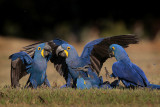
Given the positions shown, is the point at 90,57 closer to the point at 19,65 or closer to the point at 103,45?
the point at 103,45

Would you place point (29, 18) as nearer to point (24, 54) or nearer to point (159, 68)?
point (159, 68)

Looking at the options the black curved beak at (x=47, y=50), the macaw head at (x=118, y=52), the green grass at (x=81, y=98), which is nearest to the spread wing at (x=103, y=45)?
the macaw head at (x=118, y=52)

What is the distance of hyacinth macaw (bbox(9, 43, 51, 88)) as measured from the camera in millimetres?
6656

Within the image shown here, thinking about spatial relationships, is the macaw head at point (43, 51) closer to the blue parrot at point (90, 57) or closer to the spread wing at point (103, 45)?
the blue parrot at point (90, 57)

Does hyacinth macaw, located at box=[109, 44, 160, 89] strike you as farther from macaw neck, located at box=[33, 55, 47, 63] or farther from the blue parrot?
macaw neck, located at box=[33, 55, 47, 63]

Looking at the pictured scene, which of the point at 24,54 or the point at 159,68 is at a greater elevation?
the point at 24,54

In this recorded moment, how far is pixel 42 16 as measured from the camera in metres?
28.7

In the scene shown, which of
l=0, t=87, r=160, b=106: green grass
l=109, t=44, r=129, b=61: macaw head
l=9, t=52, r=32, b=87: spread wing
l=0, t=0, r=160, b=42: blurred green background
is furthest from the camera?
l=0, t=0, r=160, b=42: blurred green background

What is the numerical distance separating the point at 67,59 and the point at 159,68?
16.0 feet

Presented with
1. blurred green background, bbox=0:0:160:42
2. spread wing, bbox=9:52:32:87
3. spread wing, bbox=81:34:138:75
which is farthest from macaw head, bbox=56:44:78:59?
blurred green background, bbox=0:0:160:42

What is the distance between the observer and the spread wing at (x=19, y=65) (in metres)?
6.75

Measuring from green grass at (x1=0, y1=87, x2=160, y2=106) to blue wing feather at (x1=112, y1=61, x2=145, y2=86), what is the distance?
45 cm

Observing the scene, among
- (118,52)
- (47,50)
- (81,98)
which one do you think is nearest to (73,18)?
(47,50)

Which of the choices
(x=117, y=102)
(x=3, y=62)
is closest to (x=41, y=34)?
(x=3, y=62)
